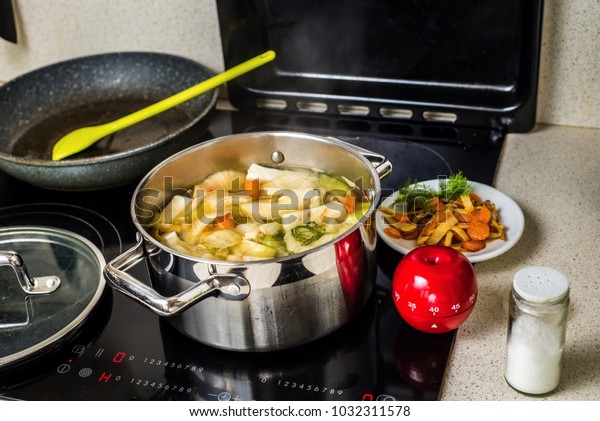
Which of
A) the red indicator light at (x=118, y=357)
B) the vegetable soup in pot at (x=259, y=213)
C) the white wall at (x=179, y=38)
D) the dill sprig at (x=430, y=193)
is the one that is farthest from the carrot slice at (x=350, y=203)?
the white wall at (x=179, y=38)

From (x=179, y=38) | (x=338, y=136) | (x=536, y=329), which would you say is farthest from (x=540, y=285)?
(x=179, y=38)

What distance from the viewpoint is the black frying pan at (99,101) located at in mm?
1264

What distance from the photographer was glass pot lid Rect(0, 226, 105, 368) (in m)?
0.90

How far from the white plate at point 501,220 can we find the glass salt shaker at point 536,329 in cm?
19

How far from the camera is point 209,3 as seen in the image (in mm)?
1336

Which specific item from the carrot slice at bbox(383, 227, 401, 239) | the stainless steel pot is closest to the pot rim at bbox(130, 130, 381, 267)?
the stainless steel pot

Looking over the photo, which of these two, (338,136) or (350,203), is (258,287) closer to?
(350,203)

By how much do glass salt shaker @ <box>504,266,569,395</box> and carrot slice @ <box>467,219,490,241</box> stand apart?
214 millimetres

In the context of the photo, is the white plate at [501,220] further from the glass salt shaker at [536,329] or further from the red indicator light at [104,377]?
the red indicator light at [104,377]

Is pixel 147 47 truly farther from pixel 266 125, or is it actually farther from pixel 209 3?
pixel 266 125

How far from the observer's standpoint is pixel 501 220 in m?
1.01
